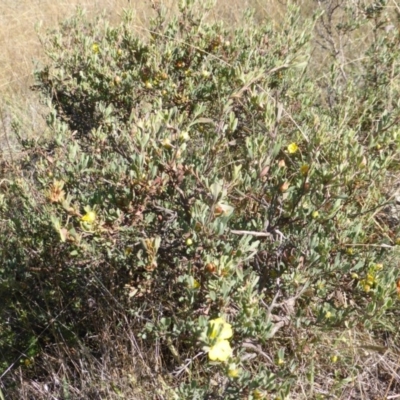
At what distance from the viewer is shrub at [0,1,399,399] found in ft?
4.64

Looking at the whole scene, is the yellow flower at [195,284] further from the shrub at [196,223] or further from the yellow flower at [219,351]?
the yellow flower at [219,351]

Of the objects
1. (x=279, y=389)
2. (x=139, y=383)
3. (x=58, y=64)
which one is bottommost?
(x=139, y=383)

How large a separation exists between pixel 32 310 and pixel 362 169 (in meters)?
1.29

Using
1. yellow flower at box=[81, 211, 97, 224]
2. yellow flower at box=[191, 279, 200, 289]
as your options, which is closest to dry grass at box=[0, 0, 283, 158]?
yellow flower at box=[81, 211, 97, 224]

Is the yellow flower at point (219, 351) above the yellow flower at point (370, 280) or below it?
above

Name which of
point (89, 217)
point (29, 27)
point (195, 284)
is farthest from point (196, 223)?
point (29, 27)

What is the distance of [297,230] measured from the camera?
1570mm

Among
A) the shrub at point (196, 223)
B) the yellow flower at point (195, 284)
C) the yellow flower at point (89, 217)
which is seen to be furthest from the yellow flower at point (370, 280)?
the yellow flower at point (89, 217)

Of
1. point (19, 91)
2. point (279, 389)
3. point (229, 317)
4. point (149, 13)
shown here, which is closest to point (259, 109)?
point (229, 317)

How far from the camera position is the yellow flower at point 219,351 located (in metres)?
1.19

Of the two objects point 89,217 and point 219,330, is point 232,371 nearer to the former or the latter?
point 219,330

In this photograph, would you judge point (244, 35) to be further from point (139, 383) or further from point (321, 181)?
point (139, 383)

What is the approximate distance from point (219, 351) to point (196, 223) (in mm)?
313

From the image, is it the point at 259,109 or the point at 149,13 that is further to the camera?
the point at 149,13
